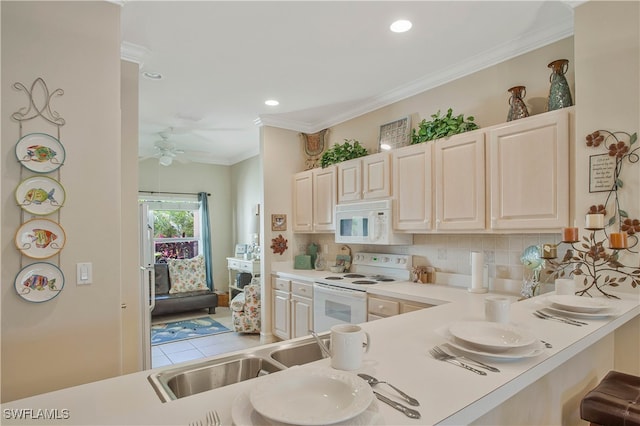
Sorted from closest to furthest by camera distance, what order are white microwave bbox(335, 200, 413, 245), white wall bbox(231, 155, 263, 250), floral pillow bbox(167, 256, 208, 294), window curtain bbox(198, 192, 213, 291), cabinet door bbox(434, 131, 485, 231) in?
cabinet door bbox(434, 131, 485, 231)
white microwave bbox(335, 200, 413, 245)
floral pillow bbox(167, 256, 208, 294)
white wall bbox(231, 155, 263, 250)
window curtain bbox(198, 192, 213, 291)

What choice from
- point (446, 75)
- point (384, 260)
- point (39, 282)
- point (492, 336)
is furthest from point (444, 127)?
point (39, 282)

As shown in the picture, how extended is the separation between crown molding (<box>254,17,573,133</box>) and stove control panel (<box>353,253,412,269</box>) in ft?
5.17

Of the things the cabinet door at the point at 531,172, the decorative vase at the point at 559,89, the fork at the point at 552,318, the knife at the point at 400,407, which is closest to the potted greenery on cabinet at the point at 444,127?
the cabinet door at the point at 531,172

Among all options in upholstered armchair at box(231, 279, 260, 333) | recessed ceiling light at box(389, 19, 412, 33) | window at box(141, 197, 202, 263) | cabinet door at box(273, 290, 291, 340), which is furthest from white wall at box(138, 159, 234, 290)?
recessed ceiling light at box(389, 19, 412, 33)

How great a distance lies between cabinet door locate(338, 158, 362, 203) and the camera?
3.69m

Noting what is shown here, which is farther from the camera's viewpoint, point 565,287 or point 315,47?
point 315,47

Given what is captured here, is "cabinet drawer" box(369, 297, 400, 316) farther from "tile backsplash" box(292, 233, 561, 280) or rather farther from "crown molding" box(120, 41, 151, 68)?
"crown molding" box(120, 41, 151, 68)

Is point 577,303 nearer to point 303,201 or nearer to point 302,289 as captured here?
point 302,289

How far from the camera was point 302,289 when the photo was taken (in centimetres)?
391

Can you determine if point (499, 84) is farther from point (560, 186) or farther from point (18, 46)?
point (18, 46)

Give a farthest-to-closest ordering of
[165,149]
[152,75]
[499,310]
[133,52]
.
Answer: [165,149], [152,75], [133,52], [499,310]

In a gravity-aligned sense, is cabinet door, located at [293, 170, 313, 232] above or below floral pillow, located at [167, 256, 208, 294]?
above

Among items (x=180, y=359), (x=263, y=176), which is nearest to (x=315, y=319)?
(x=180, y=359)

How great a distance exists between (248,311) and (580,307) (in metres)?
3.84
